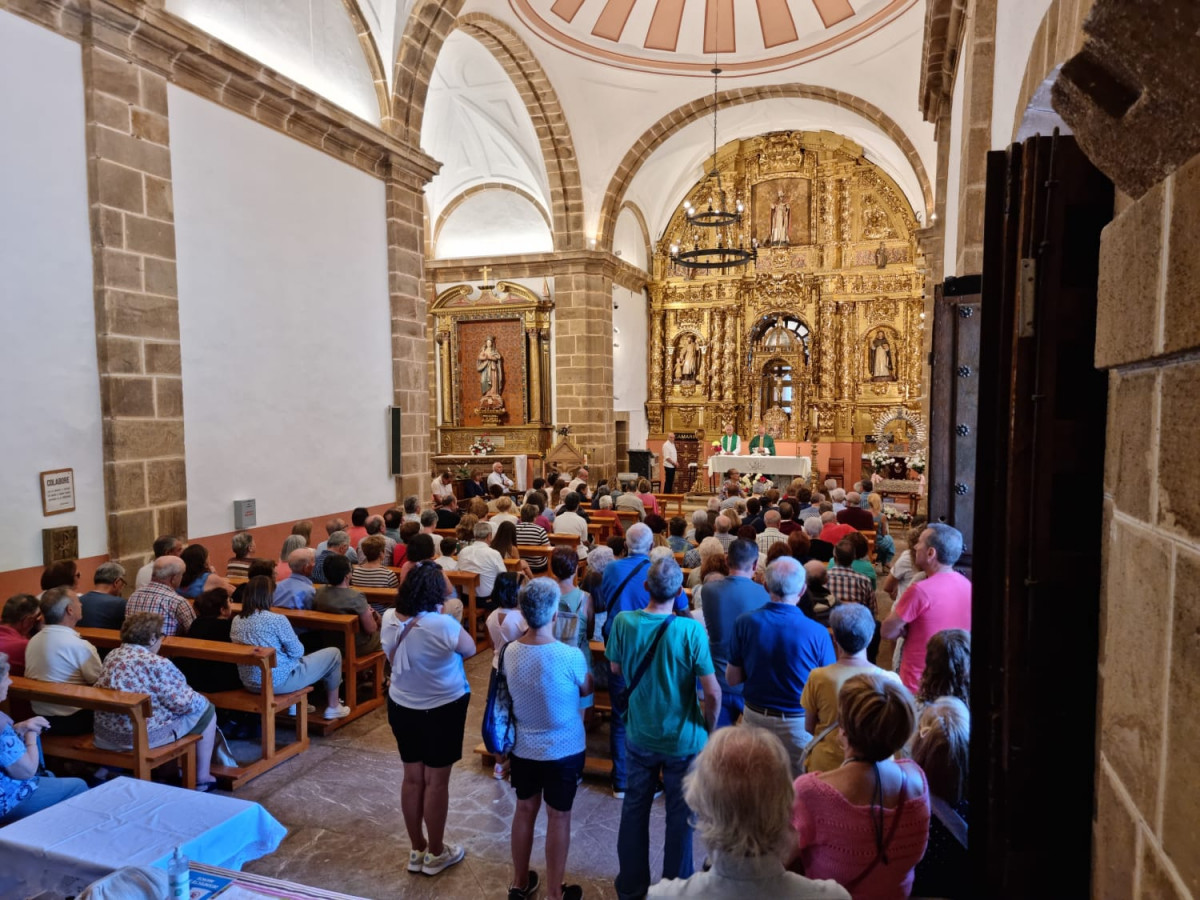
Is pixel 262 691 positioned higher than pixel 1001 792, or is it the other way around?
pixel 1001 792

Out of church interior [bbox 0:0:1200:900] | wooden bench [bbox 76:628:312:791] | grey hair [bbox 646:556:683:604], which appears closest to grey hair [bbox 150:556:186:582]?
wooden bench [bbox 76:628:312:791]

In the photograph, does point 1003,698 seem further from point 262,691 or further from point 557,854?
point 262,691

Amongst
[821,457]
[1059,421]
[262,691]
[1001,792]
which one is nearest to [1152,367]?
[1059,421]

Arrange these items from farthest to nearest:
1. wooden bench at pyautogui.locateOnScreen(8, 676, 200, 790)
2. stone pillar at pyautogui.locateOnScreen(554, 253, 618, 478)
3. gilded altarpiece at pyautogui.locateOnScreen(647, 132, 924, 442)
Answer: gilded altarpiece at pyautogui.locateOnScreen(647, 132, 924, 442), stone pillar at pyautogui.locateOnScreen(554, 253, 618, 478), wooden bench at pyautogui.locateOnScreen(8, 676, 200, 790)

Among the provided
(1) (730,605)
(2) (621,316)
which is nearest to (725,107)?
(2) (621,316)

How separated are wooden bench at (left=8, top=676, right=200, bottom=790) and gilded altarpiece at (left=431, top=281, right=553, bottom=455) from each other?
12.7 metres

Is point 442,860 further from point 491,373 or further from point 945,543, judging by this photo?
point 491,373

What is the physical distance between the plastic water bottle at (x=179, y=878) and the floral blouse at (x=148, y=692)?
1.90 m

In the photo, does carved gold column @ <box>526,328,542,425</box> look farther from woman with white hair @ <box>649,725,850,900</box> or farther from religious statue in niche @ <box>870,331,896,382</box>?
woman with white hair @ <box>649,725,850,900</box>

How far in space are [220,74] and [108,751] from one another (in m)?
6.03

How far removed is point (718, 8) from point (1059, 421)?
1464 centimetres

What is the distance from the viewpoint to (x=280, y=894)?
7.34 feet

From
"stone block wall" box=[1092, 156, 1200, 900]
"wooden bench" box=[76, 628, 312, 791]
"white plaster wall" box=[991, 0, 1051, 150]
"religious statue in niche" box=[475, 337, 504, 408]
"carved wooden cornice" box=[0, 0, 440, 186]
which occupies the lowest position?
"wooden bench" box=[76, 628, 312, 791]

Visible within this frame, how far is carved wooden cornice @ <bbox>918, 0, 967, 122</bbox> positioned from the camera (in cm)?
600
